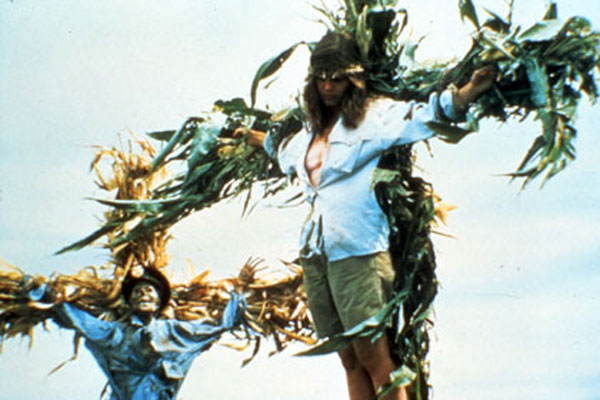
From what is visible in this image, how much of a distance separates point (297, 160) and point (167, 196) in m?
0.77

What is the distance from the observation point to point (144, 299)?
11.4 ft

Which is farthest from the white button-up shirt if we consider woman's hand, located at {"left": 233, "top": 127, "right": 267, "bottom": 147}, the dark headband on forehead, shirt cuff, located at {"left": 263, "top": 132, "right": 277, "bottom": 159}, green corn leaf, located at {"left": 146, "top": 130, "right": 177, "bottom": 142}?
green corn leaf, located at {"left": 146, "top": 130, "right": 177, "bottom": 142}

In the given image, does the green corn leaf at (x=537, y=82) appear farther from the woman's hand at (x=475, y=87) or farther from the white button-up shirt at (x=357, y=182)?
the white button-up shirt at (x=357, y=182)

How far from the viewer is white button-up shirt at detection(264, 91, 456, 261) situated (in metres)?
2.67

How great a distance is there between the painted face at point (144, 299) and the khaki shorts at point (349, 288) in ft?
2.98

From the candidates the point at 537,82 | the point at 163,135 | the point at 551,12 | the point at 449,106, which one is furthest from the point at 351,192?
the point at 163,135

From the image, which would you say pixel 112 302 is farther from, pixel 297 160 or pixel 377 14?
pixel 377 14

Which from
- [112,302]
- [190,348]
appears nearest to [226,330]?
[190,348]

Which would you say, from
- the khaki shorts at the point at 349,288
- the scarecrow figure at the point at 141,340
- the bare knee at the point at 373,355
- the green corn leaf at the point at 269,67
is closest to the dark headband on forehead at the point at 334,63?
the green corn leaf at the point at 269,67

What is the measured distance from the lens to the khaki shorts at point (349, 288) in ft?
8.75

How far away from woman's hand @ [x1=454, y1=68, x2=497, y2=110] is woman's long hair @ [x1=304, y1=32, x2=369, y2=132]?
1.04ft

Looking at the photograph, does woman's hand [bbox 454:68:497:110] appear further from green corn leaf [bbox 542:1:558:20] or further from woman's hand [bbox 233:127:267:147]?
woman's hand [bbox 233:127:267:147]

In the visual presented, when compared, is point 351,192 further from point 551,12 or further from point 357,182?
point 551,12

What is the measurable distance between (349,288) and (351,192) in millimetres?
290
